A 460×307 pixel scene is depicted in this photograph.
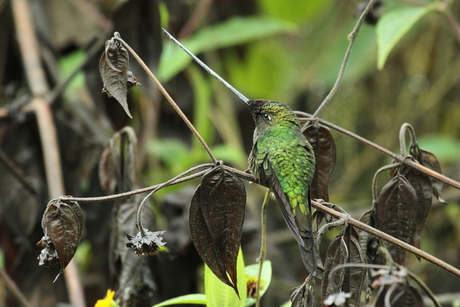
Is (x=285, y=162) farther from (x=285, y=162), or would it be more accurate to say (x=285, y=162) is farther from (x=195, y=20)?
(x=195, y=20)

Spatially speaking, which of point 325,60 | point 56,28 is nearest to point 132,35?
point 56,28

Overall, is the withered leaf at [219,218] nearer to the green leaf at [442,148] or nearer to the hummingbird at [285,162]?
the hummingbird at [285,162]

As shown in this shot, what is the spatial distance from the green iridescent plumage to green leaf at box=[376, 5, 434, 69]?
452mm

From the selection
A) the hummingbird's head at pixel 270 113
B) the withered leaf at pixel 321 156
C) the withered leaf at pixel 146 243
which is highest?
the hummingbird's head at pixel 270 113

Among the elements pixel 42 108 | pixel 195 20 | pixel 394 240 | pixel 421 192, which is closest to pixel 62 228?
pixel 394 240

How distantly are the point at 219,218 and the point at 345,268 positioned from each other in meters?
0.23

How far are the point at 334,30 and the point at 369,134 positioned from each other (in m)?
0.82

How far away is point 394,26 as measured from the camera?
5.28 feet

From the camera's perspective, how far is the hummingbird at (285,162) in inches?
41.3

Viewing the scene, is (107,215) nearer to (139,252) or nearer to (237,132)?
(139,252)

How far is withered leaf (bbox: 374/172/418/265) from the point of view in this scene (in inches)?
43.3

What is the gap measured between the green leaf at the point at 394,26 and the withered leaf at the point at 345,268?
2.38ft

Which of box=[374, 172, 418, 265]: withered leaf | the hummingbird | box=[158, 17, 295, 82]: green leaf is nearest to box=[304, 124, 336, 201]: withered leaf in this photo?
the hummingbird

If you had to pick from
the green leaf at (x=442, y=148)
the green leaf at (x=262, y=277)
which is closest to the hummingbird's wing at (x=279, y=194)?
the green leaf at (x=262, y=277)
